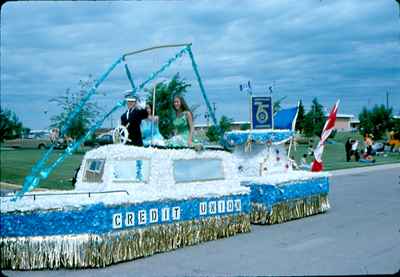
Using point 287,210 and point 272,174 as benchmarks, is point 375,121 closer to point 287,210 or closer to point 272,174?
point 272,174

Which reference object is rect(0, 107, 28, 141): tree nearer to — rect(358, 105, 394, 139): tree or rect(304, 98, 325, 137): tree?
rect(304, 98, 325, 137): tree

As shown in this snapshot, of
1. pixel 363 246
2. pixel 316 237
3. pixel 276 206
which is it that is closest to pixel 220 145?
pixel 276 206

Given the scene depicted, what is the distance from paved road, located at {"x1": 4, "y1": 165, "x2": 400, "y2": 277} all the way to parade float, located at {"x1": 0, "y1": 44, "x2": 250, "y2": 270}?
211 millimetres

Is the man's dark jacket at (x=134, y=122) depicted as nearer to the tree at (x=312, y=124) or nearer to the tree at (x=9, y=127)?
the tree at (x=9, y=127)

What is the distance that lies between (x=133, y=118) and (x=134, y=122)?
10 cm

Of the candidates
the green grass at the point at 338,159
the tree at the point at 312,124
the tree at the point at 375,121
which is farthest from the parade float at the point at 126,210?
the tree at the point at 375,121

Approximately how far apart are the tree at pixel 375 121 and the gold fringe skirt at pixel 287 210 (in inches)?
1653

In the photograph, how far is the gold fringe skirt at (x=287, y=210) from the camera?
1105 cm

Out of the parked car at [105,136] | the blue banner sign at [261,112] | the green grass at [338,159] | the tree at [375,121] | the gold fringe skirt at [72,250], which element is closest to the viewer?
the gold fringe skirt at [72,250]

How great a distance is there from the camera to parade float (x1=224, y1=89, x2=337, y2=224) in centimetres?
1107

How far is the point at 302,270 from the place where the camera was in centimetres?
695

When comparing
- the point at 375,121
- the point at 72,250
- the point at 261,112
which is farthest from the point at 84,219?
the point at 375,121

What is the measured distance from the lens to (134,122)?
9195mm

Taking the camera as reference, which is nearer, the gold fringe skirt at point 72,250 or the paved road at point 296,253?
the paved road at point 296,253
